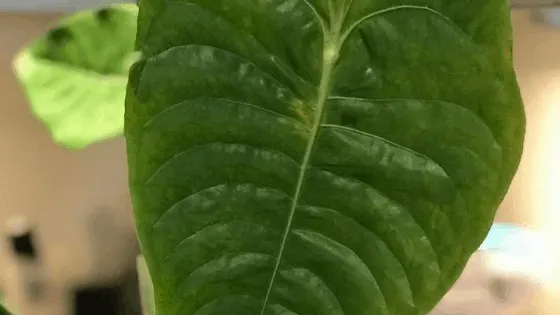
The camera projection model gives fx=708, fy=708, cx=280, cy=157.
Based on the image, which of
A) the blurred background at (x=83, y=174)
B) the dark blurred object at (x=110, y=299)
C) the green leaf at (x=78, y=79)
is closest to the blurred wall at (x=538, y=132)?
the blurred background at (x=83, y=174)

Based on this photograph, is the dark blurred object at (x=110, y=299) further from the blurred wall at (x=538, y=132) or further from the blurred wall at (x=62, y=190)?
the blurred wall at (x=538, y=132)

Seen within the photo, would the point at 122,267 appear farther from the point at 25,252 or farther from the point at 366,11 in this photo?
the point at 366,11

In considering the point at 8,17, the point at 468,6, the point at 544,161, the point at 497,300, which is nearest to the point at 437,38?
the point at 468,6

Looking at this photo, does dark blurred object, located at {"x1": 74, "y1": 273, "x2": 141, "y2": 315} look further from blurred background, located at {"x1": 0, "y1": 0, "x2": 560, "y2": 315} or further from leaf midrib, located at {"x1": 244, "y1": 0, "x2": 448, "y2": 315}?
leaf midrib, located at {"x1": 244, "y1": 0, "x2": 448, "y2": 315}

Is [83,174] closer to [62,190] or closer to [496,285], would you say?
[62,190]

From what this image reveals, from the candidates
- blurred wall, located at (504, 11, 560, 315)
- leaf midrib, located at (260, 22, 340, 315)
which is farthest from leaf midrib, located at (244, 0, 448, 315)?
blurred wall, located at (504, 11, 560, 315)

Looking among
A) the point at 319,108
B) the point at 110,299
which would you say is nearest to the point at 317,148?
the point at 319,108
